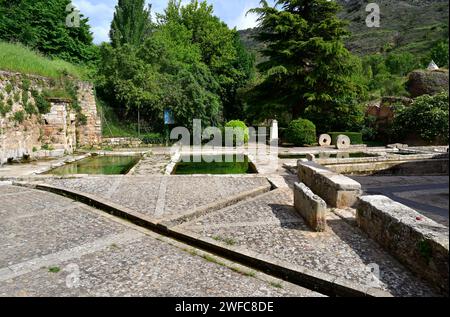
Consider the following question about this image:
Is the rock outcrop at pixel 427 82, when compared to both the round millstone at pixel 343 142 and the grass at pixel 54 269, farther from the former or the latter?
the grass at pixel 54 269

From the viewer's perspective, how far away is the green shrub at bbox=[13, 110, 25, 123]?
1222 cm

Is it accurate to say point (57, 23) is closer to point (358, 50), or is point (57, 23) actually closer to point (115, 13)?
point (115, 13)

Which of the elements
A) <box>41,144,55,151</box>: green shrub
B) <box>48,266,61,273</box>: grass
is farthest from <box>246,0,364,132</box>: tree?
<box>48,266,61,273</box>: grass

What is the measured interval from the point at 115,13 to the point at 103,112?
15.9 meters

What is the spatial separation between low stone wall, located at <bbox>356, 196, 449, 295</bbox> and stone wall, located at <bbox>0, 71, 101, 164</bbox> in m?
12.2

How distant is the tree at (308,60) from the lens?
62.4ft

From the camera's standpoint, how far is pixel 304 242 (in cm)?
431

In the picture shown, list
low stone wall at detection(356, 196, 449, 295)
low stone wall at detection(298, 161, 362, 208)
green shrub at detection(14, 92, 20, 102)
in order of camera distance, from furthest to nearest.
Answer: green shrub at detection(14, 92, 20, 102)
low stone wall at detection(298, 161, 362, 208)
low stone wall at detection(356, 196, 449, 295)

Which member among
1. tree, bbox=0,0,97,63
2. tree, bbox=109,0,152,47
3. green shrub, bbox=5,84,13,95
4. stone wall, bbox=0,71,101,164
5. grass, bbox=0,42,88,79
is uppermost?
tree, bbox=109,0,152,47

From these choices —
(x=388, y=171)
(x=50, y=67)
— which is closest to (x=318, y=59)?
(x=388, y=171)

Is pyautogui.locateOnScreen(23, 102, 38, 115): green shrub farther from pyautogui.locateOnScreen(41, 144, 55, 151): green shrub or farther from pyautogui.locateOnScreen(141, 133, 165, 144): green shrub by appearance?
pyautogui.locateOnScreen(141, 133, 165, 144): green shrub

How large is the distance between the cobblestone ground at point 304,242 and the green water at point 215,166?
15.3 ft

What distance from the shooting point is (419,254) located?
332 centimetres

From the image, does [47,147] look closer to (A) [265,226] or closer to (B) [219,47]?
(A) [265,226]
